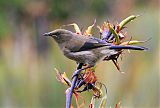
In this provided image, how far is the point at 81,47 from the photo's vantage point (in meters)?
Answer: 3.42

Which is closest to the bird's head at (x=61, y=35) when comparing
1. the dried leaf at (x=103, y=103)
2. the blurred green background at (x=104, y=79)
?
the dried leaf at (x=103, y=103)

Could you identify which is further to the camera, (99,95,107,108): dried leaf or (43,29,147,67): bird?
(43,29,147,67): bird

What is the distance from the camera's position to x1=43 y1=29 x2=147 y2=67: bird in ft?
10.3

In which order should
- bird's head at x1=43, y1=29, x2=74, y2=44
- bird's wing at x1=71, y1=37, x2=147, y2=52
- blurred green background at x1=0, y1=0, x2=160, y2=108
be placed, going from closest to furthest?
bird's wing at x1=71, y1=37, x2=147, y2=52 < bird's head at x1=43, y1=29, x2=74, y2=44 < blurred green background at x1=0, y1=0, x2=160, y2=108

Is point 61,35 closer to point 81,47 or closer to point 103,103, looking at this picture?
point 81,47

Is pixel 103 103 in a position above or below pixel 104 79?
below

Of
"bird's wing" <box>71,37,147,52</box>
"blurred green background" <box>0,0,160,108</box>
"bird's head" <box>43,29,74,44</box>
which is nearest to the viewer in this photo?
"bird's wing" <box>71,37,147,52</box>

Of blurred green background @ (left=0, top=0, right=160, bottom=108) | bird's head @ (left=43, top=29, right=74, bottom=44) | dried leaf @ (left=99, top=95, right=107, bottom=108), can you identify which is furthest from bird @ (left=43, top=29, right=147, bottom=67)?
blurred green background @ (left=0, top=0, right=160, bottom=108)

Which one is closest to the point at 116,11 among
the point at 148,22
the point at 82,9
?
the point at 82,9

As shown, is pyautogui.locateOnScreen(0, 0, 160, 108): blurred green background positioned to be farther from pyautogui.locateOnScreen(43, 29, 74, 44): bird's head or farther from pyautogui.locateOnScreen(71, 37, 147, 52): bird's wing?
pyautogui.locateOnScreen(43, 29, 74, 44): bird's head

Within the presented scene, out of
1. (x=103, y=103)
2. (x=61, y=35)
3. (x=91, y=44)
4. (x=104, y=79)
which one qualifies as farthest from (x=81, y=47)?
(x=104, y=79)

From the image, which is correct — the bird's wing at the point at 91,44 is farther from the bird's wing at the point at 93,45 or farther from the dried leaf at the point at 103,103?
the dried leaf at the point at 103,103

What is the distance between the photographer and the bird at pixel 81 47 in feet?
10.3

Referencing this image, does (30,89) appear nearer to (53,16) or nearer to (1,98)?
(1,98)
